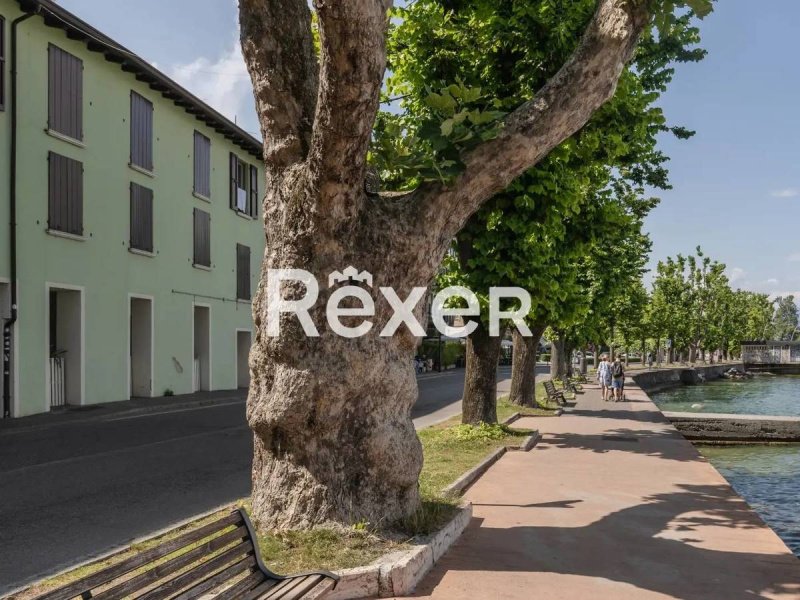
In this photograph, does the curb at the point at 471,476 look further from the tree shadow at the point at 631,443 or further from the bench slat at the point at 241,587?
the bench slat at the point at 241,587

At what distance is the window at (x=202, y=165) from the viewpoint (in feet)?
78.7

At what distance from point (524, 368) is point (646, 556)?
14721mm

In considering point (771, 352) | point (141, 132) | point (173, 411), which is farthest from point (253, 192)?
point (771, 352)

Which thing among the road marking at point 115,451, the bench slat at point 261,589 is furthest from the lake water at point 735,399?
the bench slat at point 261,589

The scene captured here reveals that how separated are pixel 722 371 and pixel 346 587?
226 feet

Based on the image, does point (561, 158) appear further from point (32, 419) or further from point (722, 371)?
point (722, 371)

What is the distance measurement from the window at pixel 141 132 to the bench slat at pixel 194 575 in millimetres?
17760

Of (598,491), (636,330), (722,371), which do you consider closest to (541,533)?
(598,491)

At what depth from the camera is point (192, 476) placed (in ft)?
30.9

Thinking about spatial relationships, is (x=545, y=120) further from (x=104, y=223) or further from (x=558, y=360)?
(x=558, y=360)

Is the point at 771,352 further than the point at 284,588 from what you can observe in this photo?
Yes

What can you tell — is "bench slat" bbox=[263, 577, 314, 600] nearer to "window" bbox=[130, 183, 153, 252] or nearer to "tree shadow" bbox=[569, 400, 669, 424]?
"tree shadow" bbox=[569, 400, 669, 424]

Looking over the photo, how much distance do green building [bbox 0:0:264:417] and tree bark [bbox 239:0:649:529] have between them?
11824 mm

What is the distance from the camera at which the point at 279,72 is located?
617 cm
